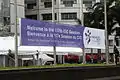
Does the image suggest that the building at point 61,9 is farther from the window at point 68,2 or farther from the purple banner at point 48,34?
the purple banner at point 48,34

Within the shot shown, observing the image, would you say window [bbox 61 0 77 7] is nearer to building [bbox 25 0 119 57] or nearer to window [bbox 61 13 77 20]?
building [bbox 25 0 119 57]

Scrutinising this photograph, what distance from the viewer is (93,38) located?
1478 inches

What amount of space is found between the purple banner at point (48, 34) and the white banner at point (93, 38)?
40.0 inches

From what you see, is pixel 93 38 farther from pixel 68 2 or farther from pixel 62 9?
pixel 68 2

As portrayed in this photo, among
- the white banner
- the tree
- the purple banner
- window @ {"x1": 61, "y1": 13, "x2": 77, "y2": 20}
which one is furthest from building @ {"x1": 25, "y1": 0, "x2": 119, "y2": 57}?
the purple banner

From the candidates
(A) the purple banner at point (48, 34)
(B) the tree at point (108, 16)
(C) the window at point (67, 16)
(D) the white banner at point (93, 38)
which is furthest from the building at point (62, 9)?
(A) the purple banner at point (48, 34)

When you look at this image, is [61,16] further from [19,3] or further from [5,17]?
[5,17]

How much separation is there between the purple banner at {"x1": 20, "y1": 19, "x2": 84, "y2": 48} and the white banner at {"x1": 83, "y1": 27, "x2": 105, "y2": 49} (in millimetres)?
1016

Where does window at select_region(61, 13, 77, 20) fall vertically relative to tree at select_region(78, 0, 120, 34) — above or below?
above

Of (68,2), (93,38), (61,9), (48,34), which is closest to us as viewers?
(48,34)

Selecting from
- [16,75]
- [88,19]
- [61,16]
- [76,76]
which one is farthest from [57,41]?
[61,16]

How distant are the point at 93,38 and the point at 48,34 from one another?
9.05 meters

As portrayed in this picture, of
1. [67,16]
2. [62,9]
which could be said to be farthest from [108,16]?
[62,9]

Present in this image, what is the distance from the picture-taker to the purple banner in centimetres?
2711
